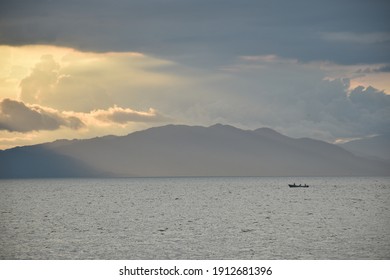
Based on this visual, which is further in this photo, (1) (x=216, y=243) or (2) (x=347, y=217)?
(2) (x=347, y=217)

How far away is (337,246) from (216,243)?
15480 mm

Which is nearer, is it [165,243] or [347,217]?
[165,243]
